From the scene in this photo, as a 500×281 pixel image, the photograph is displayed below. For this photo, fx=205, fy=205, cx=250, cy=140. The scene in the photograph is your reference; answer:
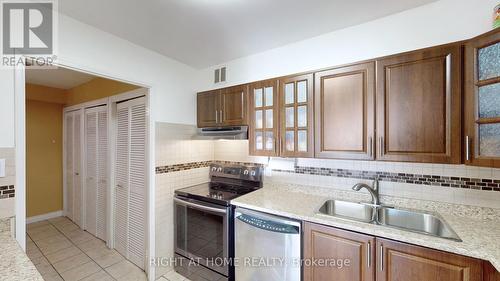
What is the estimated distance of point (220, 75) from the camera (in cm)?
251

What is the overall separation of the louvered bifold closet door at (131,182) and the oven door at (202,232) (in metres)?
0.41

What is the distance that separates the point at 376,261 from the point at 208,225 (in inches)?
56.3

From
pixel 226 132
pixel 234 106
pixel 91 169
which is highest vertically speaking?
pixel 234 106

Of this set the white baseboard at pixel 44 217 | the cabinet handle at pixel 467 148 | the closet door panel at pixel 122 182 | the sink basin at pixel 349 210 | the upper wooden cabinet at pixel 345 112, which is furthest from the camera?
the white baseboard at pixel 44 217

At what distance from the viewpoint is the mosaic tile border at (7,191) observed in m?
1.28

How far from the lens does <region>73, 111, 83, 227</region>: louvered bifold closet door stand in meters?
3.44

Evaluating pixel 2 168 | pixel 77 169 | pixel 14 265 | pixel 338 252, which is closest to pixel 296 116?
pixel 338 252

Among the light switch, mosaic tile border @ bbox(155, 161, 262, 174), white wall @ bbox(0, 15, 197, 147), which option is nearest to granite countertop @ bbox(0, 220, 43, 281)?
the light switch

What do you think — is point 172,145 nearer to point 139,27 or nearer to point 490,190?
point 139,27

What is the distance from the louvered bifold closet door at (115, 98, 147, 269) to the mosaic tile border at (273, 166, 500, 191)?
1850mm

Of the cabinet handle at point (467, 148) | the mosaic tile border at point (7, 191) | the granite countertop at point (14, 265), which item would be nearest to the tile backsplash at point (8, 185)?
the mosaic tile border at point (7, 191)

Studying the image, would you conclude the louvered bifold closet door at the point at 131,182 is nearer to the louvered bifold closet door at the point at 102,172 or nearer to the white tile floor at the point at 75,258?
the white tile floor at the point at 75,258

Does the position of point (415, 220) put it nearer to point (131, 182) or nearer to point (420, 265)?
point (420, 265)

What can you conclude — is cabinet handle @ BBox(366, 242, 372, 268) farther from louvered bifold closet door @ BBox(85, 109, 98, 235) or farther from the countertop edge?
louvered bifold closet door @ BBox(85, 109, 98, 235)
